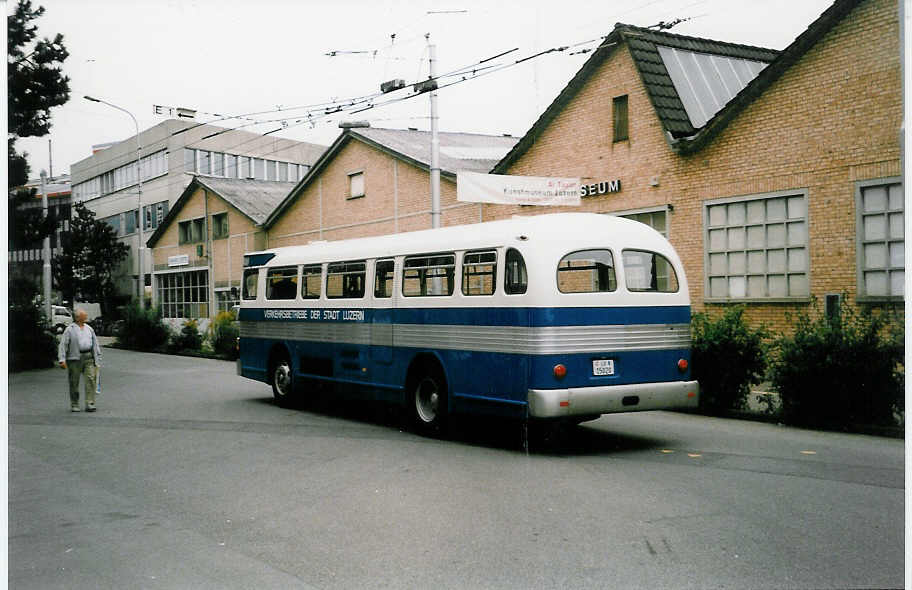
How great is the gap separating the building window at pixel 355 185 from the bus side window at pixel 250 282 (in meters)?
13.6

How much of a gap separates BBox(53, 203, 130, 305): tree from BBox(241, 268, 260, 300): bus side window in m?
4.04

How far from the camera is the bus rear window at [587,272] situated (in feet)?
33.2

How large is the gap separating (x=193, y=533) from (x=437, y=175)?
47.9 ft

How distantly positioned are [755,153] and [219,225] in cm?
2987

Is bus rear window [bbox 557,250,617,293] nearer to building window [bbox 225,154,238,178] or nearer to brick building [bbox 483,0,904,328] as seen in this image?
brick building [bbox 483,0,904,328]

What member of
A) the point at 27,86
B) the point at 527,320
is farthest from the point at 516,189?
the point at 27,86

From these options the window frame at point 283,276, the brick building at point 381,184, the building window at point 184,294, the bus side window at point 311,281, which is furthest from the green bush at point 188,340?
the bus side window at point 311,281

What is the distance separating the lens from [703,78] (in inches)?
808

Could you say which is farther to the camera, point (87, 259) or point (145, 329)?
point (145, 329)

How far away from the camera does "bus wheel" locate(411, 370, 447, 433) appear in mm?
11383

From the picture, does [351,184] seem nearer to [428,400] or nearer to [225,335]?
[225,335]

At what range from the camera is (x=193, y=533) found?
689 centimetres

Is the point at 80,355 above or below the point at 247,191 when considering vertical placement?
below

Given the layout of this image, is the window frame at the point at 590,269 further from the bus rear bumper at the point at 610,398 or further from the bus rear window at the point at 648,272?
the bus rear bumper at the point at 610,398
